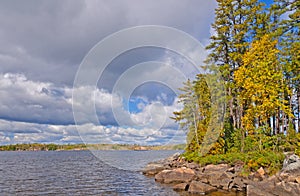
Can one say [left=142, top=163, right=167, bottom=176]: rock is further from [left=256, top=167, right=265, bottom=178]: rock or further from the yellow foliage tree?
[left=256, top=167, right=265, bottom=178]: rock

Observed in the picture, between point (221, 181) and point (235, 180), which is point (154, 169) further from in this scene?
point (235, 180)

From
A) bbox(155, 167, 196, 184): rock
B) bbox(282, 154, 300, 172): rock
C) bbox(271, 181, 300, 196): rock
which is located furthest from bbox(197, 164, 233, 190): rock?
bbox(271, 181, 300, 196): rock

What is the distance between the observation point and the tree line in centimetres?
2819

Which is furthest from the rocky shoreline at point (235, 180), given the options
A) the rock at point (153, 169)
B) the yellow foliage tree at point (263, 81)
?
the rock at point (153, 169)

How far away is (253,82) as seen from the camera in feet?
92.9

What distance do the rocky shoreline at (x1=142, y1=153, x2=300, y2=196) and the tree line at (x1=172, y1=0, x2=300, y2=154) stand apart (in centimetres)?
432

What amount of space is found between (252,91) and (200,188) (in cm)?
1114

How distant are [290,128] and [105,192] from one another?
19736 mm

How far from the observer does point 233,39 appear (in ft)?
124

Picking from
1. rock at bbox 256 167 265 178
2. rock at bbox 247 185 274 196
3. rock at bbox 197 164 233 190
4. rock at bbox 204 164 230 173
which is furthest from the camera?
rock at bbox 204 164 230 173

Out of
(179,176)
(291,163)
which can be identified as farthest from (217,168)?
(291,163)

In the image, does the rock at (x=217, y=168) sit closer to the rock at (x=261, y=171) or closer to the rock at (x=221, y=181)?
the rock at (x=221, y=181)

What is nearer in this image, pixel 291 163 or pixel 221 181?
pixel 291 163

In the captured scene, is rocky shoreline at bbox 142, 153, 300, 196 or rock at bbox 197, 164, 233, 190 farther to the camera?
rock at bbox 197, 164, 233, 190
